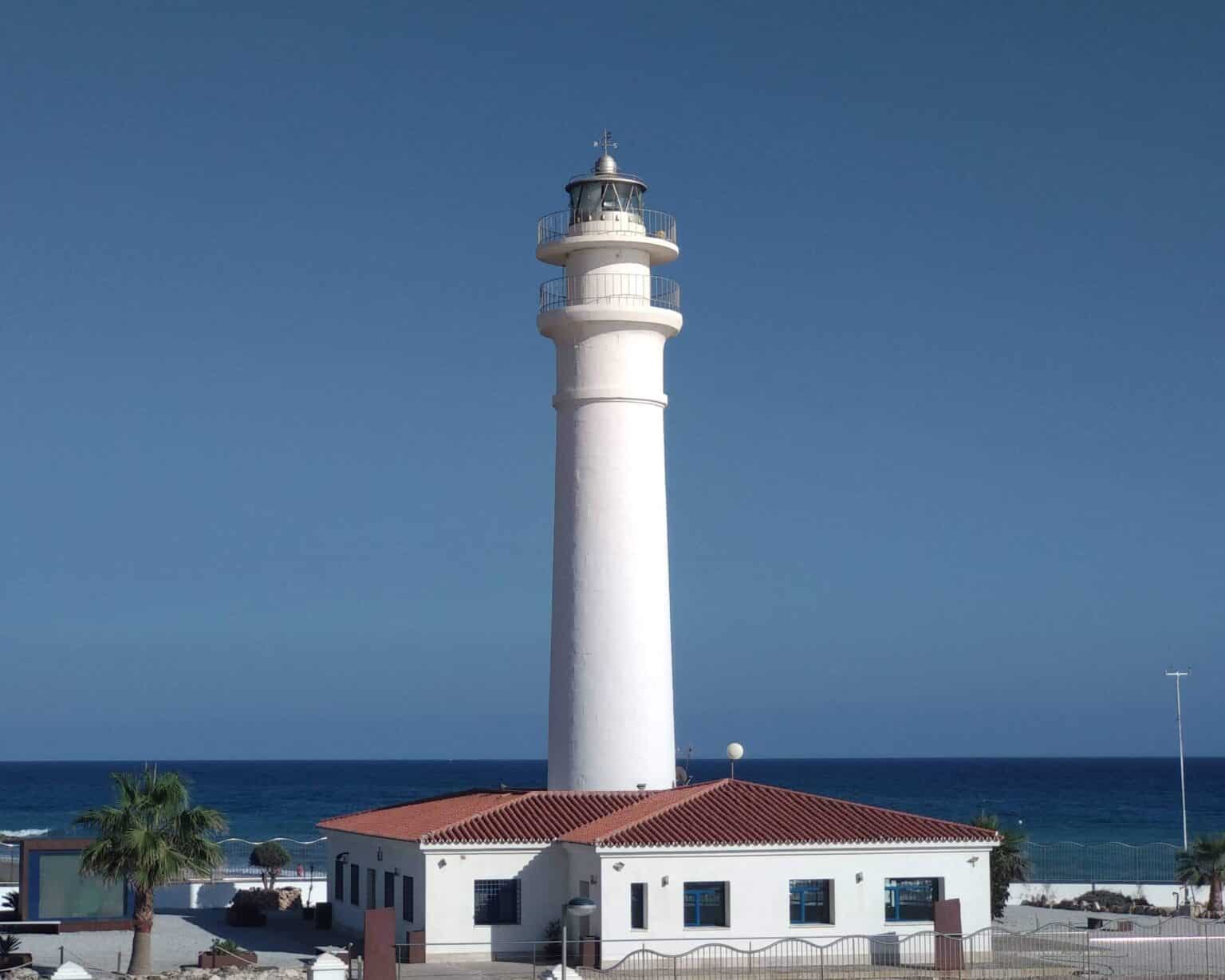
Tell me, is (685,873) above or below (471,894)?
above

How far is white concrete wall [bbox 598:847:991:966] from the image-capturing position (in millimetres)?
31625

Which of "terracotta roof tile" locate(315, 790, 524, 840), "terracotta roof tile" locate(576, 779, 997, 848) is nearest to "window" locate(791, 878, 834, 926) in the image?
"terracotta roof tile" locate(576, 779, 997, 848)

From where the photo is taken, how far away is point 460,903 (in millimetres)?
33156

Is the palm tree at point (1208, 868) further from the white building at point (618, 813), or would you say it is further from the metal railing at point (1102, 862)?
the metal railing at point (1102, 862)

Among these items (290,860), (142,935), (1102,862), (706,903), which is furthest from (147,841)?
(1102,862)

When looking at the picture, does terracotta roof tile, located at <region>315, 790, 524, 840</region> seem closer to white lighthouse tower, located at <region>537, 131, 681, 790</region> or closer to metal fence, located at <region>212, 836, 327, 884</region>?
white lighthouse tower, located at <region>537, 131, 681, 790</region>

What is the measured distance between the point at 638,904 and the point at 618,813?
10.1 feet

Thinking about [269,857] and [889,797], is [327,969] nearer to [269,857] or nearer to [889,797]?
[269,857]

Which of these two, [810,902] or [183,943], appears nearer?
[810,902]

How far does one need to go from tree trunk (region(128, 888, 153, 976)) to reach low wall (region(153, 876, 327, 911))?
542 inches

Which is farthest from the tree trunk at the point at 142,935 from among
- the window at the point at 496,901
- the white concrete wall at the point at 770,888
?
the white concrete wall at the point at 770,888

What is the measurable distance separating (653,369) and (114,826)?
14.2 m

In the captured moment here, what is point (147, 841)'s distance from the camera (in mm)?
31062

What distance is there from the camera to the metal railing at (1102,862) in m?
71.0
